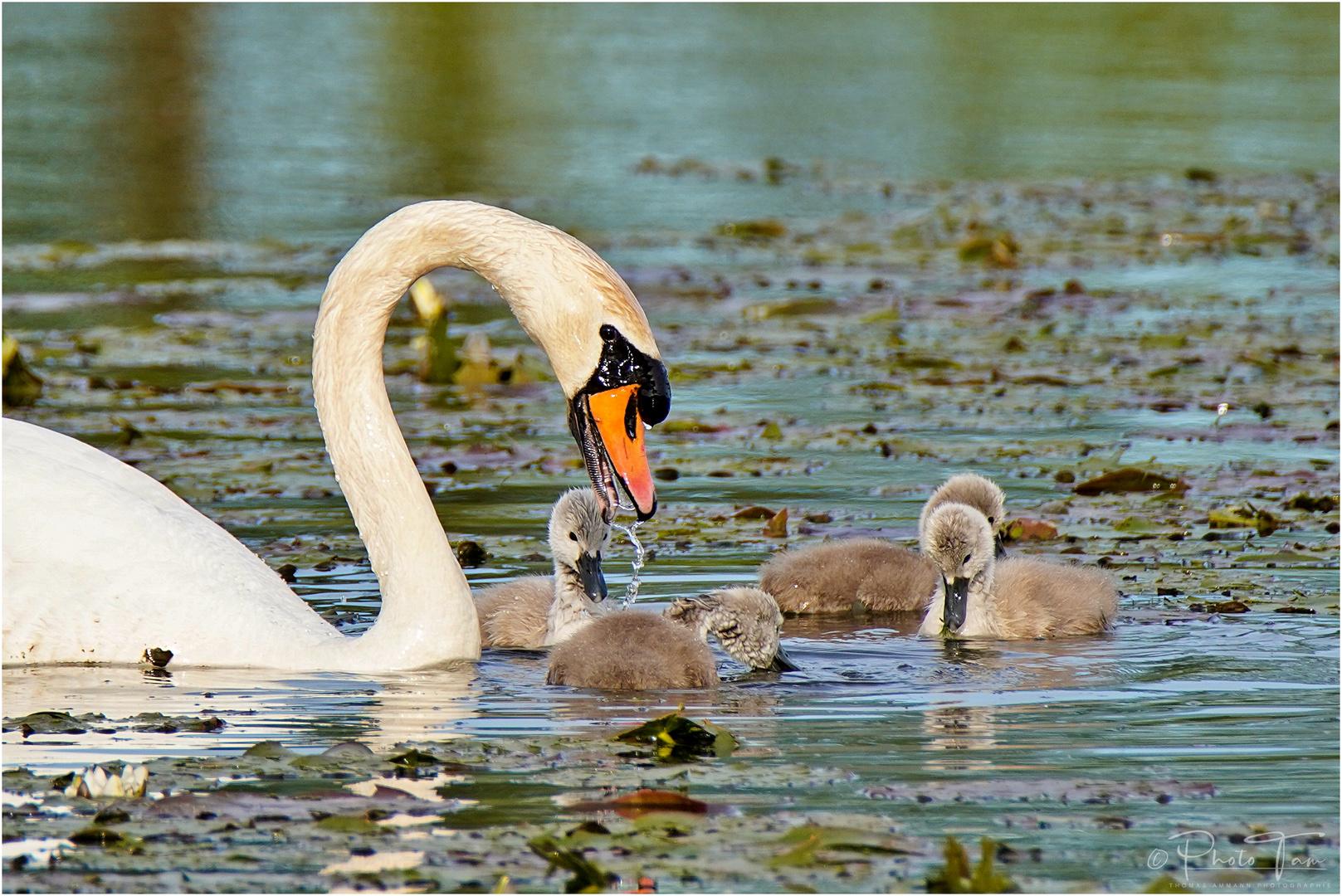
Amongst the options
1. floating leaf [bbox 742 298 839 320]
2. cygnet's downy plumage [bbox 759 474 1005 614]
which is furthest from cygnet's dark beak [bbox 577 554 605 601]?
floating leaf [bbox 742 298 839 320]

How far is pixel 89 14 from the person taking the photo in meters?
35.5

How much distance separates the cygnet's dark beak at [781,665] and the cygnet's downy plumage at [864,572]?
943 millimetres

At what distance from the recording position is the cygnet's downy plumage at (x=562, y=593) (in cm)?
698

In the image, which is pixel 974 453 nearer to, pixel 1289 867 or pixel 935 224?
pixel 1289 867

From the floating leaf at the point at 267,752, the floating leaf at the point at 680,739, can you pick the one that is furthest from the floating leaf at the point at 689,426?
the floating leaf at the point at 267,752

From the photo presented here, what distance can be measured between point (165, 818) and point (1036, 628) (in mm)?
3485

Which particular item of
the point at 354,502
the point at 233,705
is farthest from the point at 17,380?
the point at 233,705

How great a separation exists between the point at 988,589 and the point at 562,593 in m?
1.48

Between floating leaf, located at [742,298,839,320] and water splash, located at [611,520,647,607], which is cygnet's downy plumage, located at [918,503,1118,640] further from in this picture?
floating leaf, located at [742,298,839,320]

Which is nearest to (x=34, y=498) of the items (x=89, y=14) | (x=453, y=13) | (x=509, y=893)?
(x=509, y=893)

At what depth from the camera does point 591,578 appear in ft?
23.0

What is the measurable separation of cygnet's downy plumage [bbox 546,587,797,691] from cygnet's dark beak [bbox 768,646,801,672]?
0.07 meters

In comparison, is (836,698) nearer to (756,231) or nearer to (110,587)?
(110,587)

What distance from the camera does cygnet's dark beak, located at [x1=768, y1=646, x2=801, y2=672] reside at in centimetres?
656
